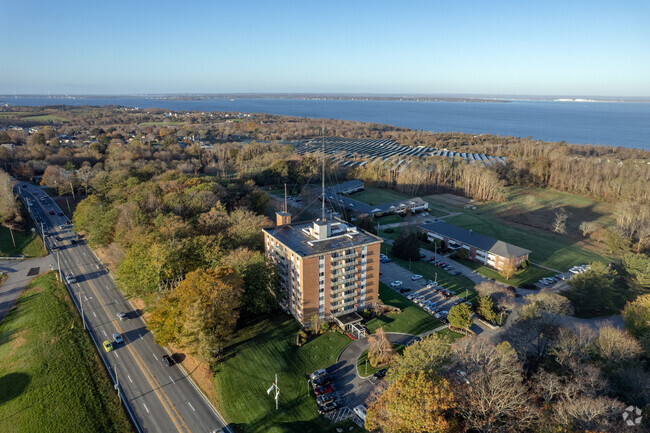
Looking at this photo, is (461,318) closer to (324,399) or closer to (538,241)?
(324,399)

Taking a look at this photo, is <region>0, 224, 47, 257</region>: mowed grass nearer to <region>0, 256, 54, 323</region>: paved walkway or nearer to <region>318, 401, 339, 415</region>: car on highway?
<region>0, 256, 54, 323</region>: paved walkway

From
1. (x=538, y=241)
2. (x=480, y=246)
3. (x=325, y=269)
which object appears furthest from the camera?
(x=538, y=241)

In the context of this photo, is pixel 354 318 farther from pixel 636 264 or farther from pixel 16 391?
pixel 636 264

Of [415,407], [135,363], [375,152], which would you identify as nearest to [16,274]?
[135,363]

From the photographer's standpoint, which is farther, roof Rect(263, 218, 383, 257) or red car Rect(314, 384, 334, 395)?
roof Rect(263, 218, 383, 257)

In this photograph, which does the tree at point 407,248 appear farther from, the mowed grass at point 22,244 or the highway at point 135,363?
the mowed grass at point 22,244

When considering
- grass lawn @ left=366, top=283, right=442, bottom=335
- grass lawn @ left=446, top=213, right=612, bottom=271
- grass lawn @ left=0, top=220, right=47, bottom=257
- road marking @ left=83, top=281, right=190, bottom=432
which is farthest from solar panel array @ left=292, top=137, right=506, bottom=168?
road marking @ left=83, top=281, right=190, bottom=432

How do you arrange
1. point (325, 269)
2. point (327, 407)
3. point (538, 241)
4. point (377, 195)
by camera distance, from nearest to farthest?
point (327, 407) → point (325, 269) → point (538, 241) → point (377, 195)
